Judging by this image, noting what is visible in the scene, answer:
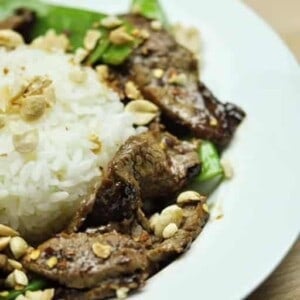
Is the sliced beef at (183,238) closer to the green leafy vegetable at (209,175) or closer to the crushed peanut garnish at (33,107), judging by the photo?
the green leafy vegetable at (209,175)

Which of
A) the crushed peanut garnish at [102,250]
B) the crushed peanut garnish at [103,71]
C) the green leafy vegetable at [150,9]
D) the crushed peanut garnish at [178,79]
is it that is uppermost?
the green leafy vegetable at [150,9]

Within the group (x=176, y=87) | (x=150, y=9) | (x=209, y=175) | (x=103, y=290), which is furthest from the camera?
(x=150, y=9)

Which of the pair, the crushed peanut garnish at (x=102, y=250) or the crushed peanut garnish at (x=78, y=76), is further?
the crushed peanut garnish at (x=78, y=76)

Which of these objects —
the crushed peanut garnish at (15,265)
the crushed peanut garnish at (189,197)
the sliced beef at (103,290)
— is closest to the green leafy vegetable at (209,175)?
the crushed peanut garnish at (189,197)

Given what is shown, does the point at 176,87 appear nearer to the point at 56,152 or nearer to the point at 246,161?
the point at 246,161

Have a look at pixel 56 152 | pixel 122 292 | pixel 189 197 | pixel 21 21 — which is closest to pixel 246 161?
pixel 189 197

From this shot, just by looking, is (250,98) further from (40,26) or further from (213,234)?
(40,26)

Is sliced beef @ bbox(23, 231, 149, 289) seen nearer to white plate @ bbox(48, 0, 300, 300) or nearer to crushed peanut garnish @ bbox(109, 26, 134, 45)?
white plate @ bbox(48, 0, 300, 300)
